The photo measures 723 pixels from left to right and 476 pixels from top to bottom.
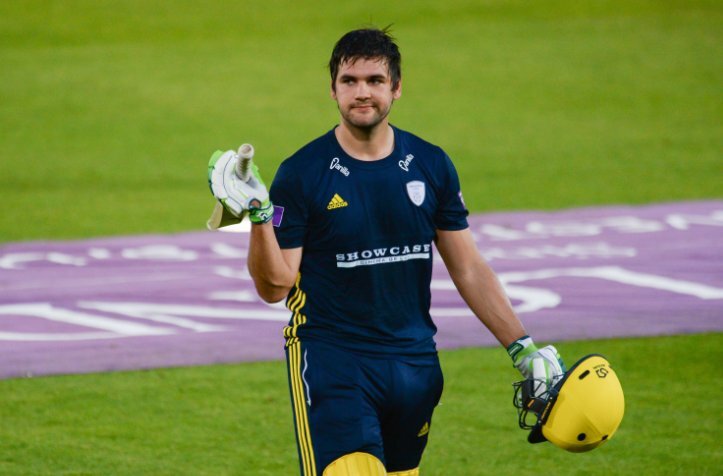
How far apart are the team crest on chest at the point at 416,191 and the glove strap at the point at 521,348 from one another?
0.73 meters

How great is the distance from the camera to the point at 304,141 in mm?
18375

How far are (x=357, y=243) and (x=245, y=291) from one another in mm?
5968

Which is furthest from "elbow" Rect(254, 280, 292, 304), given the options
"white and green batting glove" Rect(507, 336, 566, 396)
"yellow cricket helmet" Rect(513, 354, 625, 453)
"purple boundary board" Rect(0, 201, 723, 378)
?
"purple boundary board" Rect(0, 201, 723, 378)

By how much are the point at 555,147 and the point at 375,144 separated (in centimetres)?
1268

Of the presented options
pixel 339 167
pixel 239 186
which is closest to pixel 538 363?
pixel 339 167

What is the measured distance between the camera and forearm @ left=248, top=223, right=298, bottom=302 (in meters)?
5.03

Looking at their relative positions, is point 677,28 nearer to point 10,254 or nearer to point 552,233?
point 552,233

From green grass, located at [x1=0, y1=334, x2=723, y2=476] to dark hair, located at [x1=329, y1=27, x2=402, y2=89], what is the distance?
289cm

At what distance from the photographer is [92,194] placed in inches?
613

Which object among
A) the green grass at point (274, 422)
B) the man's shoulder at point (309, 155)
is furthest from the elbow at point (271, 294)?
the green grass at point (274, 422)

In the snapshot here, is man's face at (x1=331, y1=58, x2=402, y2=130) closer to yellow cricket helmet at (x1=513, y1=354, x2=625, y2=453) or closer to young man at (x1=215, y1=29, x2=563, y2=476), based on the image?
young man at (x1=215, y1=29, x2=563, y2=476)

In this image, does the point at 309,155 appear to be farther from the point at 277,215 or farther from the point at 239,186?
the point at 239,186

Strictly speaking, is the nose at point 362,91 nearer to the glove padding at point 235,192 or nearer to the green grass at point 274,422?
the glove padding at point 235,192

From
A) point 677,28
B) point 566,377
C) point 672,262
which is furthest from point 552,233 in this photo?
point 677,28
